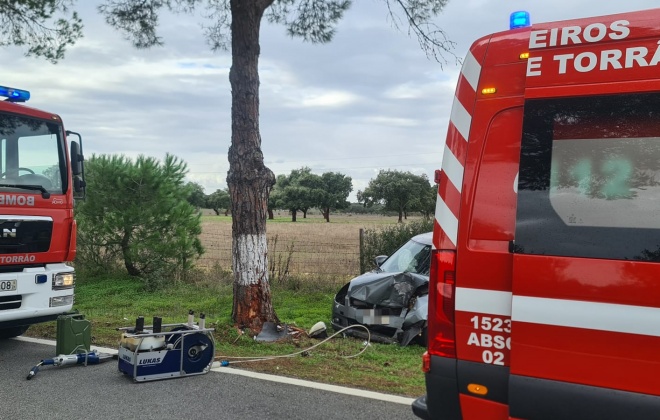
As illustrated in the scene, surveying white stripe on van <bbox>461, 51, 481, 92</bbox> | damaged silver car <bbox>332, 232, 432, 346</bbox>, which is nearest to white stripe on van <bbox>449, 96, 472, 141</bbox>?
white stripe on van <bbox>461, 51, 481, 92</bbox>

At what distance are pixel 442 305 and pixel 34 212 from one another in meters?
5.39

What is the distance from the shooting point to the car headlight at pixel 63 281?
6.66m

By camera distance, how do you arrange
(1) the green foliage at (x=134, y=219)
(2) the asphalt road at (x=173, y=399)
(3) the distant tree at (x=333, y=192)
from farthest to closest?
(3) the distant tree at (x=333, y=192) → (1) the green foliage at (x=134, y=219) → (2) the asphalt road at (x=173, y=399)

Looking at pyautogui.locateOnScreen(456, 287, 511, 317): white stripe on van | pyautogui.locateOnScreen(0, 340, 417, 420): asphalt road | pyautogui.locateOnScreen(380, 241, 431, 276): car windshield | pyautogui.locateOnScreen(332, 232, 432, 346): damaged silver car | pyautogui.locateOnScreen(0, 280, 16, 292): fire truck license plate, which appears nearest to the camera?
pyautogui.locateOnScreen(456, 287, 511, 317): white stripe on van

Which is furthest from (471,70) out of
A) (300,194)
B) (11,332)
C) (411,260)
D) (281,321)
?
(300,194)

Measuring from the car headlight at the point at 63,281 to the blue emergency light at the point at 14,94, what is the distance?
222 centimetres

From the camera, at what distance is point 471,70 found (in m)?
3.10

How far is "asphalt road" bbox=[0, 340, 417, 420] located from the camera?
4574 millimetres

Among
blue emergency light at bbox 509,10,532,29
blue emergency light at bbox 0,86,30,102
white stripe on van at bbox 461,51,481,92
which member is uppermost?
blue emergency light at bbox 0,86,30,102

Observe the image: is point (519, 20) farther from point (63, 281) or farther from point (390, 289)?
point (63, 281)

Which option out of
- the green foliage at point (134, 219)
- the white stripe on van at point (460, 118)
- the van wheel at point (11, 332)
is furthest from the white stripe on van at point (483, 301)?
the green foliage at point (134, 219)

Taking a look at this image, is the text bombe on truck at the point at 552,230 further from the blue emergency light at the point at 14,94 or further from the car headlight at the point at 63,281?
the blue emergency light at the point at 14,94

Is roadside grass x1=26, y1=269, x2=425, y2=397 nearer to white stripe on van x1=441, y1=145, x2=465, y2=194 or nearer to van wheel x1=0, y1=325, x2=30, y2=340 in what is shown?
van wheel x1=0, y1=325, x2=30, y2=340

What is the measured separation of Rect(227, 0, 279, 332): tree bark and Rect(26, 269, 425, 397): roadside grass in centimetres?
48
